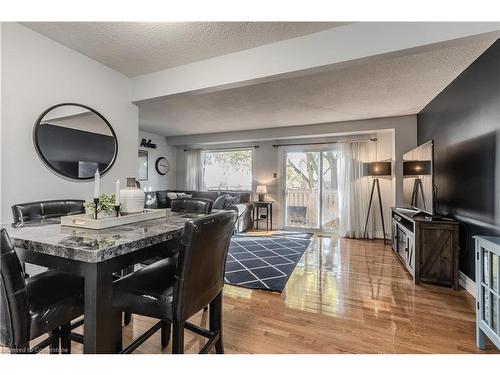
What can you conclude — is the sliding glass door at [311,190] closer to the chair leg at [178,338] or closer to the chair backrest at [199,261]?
the chair backrest at [199,261]

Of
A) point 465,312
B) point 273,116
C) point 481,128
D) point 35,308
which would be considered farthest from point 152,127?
point 465,312

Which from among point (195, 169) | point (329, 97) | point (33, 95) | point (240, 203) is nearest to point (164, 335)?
point (33, 95)

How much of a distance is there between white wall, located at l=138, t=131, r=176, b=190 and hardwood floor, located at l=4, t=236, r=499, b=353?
4.44 m

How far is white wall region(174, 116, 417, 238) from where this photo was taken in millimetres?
4273

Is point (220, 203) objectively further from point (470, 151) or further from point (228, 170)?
point (470, 151)

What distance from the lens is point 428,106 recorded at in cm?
359

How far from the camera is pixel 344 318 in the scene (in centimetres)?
195

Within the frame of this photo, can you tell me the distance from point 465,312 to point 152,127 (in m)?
5.76

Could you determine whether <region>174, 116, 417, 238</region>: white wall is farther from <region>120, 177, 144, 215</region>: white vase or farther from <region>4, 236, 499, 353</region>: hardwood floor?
<region>120, 177, 144, 215</region>: white vase

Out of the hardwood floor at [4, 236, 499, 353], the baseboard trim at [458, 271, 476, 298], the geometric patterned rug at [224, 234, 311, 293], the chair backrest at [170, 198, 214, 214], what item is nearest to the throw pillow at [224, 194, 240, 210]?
the geometric patterned rug at [224, 234, 311, 293]

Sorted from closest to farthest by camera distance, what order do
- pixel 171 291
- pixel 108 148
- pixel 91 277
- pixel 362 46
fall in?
pixel 91 277, pixel 171 291, pixel 362 46, pixel 108 148

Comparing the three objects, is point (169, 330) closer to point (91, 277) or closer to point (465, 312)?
point (91, 277)

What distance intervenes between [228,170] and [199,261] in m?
5.32

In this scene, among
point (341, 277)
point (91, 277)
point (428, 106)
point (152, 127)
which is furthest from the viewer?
point (152, 127)
